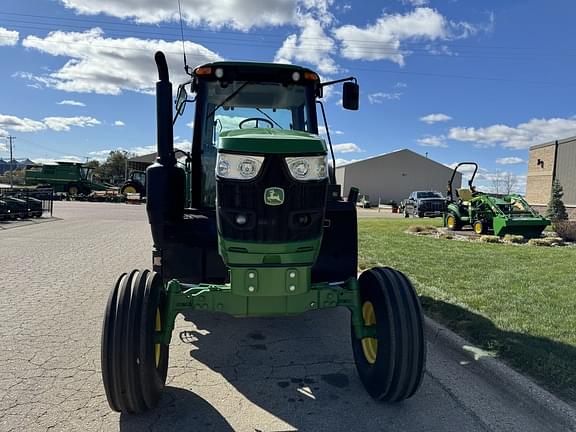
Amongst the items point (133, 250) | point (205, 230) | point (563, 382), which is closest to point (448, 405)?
point (563, 382)

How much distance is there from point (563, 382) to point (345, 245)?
83.5 inches

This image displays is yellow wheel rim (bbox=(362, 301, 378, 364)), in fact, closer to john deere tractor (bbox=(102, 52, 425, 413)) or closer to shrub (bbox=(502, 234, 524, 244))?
john deere tractor (bbox=(102, 52, 425, 413))

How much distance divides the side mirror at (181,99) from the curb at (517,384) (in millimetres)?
3652

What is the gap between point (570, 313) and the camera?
5.01 metres

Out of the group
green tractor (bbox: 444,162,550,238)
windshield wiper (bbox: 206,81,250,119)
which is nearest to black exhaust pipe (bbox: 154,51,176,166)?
windshield wiper (bbox: 206,81,250,119)

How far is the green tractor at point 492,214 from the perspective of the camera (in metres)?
12.9

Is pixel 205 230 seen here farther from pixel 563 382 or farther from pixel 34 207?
pixel 34 207

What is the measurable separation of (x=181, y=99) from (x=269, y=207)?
2.22 metres

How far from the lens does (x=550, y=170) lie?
26641 millimetres

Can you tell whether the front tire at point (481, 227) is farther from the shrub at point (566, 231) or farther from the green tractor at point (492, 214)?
the shrub at point (566, 231)

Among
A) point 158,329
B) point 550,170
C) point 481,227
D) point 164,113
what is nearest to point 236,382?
point 158,329

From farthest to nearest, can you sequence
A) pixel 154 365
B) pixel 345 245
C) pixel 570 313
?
pixel 570 313
pixel 345 245
pixel 154 365

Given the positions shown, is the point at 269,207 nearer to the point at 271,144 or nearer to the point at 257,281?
the point at 271,144

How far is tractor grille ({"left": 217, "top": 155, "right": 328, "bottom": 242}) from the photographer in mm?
2740
